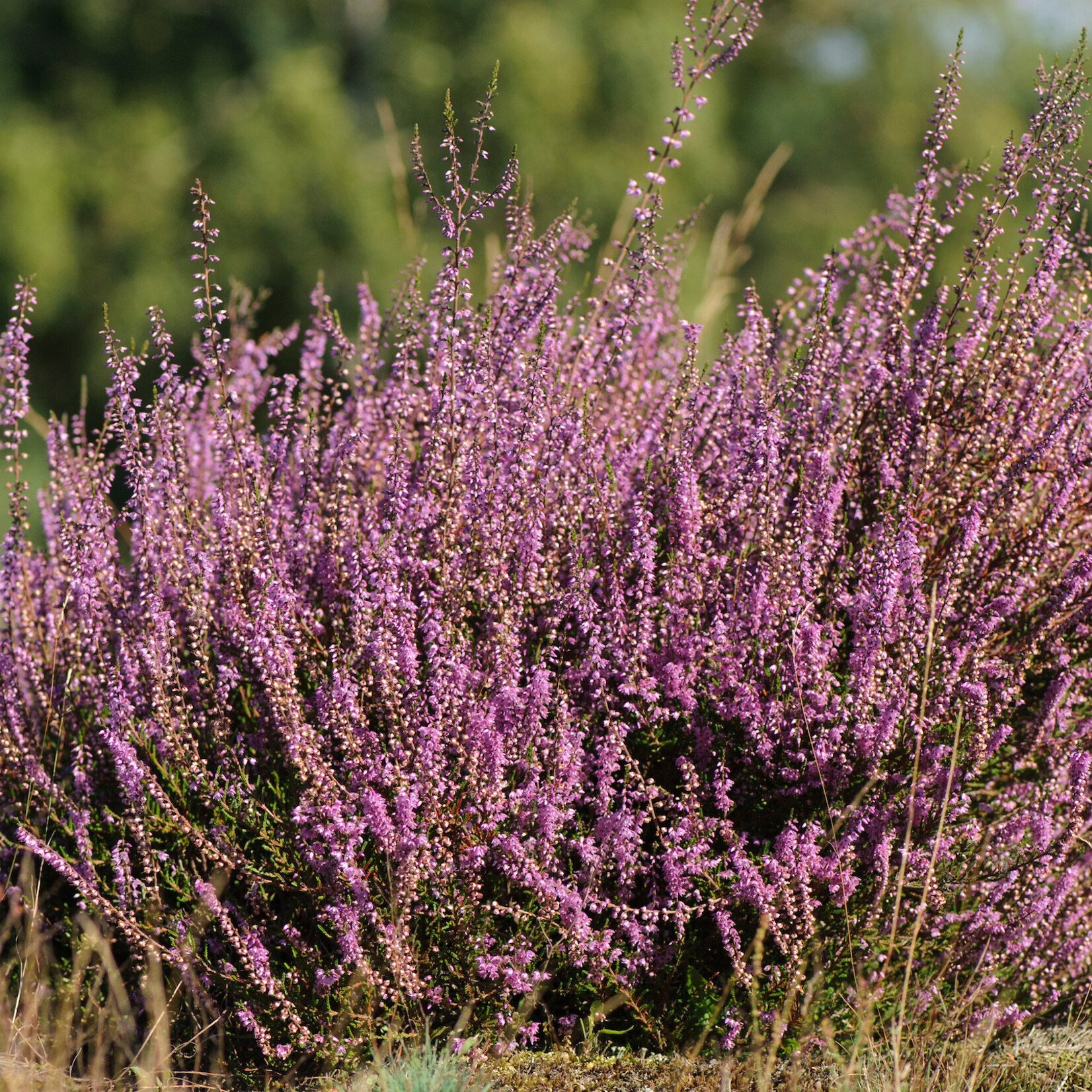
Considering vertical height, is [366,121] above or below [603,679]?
above

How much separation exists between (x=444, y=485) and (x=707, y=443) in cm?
87

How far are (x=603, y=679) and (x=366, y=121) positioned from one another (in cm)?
2003

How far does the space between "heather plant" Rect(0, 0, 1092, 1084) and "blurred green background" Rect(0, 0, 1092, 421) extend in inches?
472

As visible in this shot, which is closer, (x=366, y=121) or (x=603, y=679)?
(x=603, y=679)

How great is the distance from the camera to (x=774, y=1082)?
2.88 meters

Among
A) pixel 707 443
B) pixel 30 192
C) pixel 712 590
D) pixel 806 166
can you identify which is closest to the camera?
pixel 712 590

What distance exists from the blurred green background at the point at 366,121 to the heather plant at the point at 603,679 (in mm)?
11996

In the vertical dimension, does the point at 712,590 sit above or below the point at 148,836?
above

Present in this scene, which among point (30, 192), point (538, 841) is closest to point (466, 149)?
point (30, 192)

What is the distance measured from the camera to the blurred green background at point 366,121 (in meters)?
17.2

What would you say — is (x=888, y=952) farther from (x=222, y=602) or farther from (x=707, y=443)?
(x=222, y=602)

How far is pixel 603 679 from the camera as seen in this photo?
2.85m

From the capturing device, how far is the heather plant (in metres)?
2.77

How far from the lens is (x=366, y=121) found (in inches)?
822
